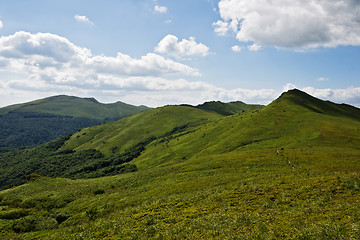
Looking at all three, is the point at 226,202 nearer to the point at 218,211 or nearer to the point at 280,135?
the point at 218,211

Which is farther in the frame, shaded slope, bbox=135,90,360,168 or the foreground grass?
shaded slope, bbox=135,90,360,168

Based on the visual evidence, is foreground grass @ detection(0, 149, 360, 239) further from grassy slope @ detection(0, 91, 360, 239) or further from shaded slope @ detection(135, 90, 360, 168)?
shaded slope @ detection(135, 90, 360, 168)

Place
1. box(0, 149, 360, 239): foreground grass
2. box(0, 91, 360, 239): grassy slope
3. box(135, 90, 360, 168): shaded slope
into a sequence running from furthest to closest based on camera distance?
box(135, 90, 360, 168): shaded slope < box(0, 91, 360, 239): grassy slope < box(0, 149, 360, 239): foreground grass

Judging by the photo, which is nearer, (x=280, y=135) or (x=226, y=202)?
(x=226, y=202)

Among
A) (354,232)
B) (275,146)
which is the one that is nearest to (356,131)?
(275,146)

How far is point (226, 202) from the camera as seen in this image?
1228 inches

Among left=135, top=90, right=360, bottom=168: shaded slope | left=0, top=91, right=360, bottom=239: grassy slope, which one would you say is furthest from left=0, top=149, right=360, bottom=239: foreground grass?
left=135, top=90, right=360, bottom=168: shaded slope

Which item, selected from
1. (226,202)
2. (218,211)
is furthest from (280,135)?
(218,211)

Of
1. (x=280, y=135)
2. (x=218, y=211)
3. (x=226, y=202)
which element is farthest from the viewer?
(x=280, y=135)

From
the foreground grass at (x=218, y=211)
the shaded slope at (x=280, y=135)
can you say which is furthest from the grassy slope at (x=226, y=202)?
the shaded slope at (x=280, y=135)

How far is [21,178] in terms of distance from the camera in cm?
19325

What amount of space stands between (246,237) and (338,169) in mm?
43448

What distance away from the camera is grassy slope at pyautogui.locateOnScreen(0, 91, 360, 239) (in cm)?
2091

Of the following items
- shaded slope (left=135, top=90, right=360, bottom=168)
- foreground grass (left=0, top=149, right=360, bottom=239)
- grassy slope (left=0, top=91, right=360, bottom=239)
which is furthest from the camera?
shaded slope (left=135, top=90, right=360, bottom=168)
